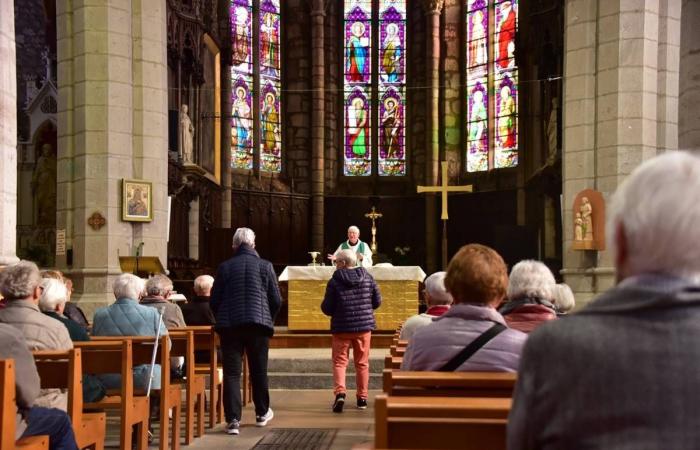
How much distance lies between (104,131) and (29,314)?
27.5 ft

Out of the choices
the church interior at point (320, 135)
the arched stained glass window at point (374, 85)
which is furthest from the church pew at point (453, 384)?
the arched stained glass window at point (374, 85)

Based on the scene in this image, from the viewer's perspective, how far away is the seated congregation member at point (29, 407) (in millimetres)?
3869

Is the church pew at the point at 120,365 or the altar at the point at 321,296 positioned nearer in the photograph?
the church pew at the point at 120,365

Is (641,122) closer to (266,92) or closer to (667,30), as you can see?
(667,30)

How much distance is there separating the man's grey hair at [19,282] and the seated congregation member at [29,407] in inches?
27.1

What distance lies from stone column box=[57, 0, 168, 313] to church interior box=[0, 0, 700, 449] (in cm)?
3

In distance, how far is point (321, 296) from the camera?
12.8 m

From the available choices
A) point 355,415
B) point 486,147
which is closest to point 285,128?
point 486,147

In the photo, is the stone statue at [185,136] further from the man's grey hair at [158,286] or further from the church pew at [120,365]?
the church pew at [120,365]

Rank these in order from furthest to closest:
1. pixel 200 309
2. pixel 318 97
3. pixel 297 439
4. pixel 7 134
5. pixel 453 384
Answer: pixel 318 97 < pixel 200 309 < pixel 7 134 < pixel 297 439 < pixel 453 384

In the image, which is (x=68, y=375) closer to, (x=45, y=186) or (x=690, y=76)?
(x=690, y=76)

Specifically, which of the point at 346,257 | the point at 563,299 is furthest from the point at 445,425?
the point at 346,257

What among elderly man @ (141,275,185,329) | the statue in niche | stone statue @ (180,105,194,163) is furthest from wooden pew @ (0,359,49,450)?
the statue in niche

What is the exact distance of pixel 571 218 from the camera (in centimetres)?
1276
